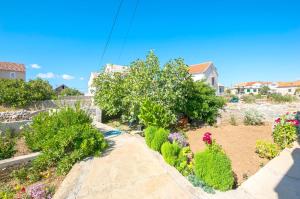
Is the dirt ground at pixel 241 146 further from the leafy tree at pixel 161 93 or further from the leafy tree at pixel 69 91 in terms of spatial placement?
the leafy tree at pixel 69 91

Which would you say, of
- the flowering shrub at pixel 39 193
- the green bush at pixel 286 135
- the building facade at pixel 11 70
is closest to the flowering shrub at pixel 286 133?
the green bush at pixel 286 135

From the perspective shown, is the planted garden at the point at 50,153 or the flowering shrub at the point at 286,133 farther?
the flowering shrub at the point at 286,133

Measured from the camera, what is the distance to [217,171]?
4.14 meters

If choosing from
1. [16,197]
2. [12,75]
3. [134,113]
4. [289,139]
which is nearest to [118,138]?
[134,113]

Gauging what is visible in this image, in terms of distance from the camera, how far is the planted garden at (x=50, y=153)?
4.59m

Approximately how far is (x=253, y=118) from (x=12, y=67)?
4236 cm

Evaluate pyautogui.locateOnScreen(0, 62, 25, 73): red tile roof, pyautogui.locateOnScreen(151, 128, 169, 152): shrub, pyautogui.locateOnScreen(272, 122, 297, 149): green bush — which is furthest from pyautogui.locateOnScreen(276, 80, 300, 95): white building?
pyautogui.locateOnScreen(0, 62, 25, 73): red tile roof

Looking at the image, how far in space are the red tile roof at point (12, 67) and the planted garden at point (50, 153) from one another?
115ft

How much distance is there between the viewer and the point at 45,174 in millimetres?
5457

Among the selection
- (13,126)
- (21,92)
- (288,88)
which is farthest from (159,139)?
(288,88)

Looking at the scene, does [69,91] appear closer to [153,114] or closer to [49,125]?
[49,125]

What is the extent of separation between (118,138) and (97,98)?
6000 millimetres

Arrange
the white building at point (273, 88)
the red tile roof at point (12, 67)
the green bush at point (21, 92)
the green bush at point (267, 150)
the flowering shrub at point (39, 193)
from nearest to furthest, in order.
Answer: the flowering shrub at point (39, 193) → the green bush at point (267, 150) → the green bush at point (21, 92) → the red tile roof at point (12, 67) → the white building at point (273, 88)

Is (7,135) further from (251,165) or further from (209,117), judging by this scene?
(209,117)
